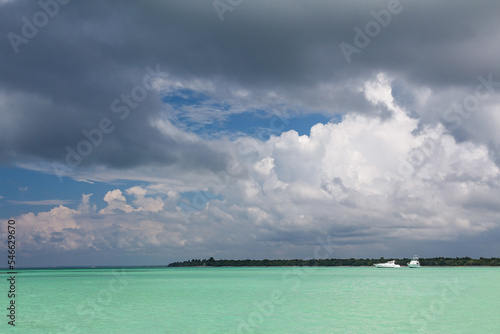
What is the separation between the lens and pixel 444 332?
107 feet

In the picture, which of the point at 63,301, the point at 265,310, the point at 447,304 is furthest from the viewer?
the point at 63,301

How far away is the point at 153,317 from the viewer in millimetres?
41094

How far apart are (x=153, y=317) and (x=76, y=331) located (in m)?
8.30

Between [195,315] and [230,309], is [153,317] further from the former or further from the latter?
[230,309]

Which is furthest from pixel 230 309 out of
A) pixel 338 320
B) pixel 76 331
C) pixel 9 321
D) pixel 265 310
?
pixel 9 321

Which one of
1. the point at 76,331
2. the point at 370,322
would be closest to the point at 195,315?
the point at 76,331

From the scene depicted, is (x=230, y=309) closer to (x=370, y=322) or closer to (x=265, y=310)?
(x=265, y=310)

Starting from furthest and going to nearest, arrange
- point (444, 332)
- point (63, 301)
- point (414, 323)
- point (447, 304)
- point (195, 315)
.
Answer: point (63, 301) → point (447, 304) → point (195, 315) → point (414, 323) → point (444, 332)

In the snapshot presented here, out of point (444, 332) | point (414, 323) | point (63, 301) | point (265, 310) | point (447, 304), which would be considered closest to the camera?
point (444, 332)

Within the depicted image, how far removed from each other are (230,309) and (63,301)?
23276mm

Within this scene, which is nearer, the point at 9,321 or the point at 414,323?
the point at 414,323

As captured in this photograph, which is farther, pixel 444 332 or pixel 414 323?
pixel 414 323

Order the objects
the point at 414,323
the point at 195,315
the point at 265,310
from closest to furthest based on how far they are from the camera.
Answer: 1. the point at 414,323
2. the point at 195,315
3. the point at 265,310

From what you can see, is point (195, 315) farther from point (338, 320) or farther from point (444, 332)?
point (444, 332)
